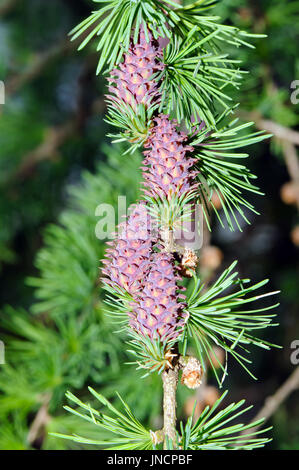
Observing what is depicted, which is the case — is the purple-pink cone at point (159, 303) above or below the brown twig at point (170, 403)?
above

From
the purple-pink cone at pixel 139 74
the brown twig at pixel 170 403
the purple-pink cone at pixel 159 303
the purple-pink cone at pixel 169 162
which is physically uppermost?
the purple-pink cone at pixel 139 74

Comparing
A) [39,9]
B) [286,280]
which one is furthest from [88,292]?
[39,9]

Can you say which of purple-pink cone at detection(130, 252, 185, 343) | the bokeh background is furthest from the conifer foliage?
the bokeh background

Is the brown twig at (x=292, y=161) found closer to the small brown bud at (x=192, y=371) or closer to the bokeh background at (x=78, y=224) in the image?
the bokeh background at (x=78, y=224)

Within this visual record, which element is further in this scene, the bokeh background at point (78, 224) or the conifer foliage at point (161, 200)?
the bokeh background at point (78, 224)

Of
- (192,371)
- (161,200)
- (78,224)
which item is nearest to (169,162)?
(161,200)

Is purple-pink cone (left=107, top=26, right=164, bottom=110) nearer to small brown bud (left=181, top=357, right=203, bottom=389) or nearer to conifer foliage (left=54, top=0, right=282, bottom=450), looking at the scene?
conifer foliage (left=54, top=0, right=282, bottom=450)

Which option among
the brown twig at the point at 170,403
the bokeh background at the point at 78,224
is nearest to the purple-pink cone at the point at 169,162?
the brown twig at the point at 170,403
